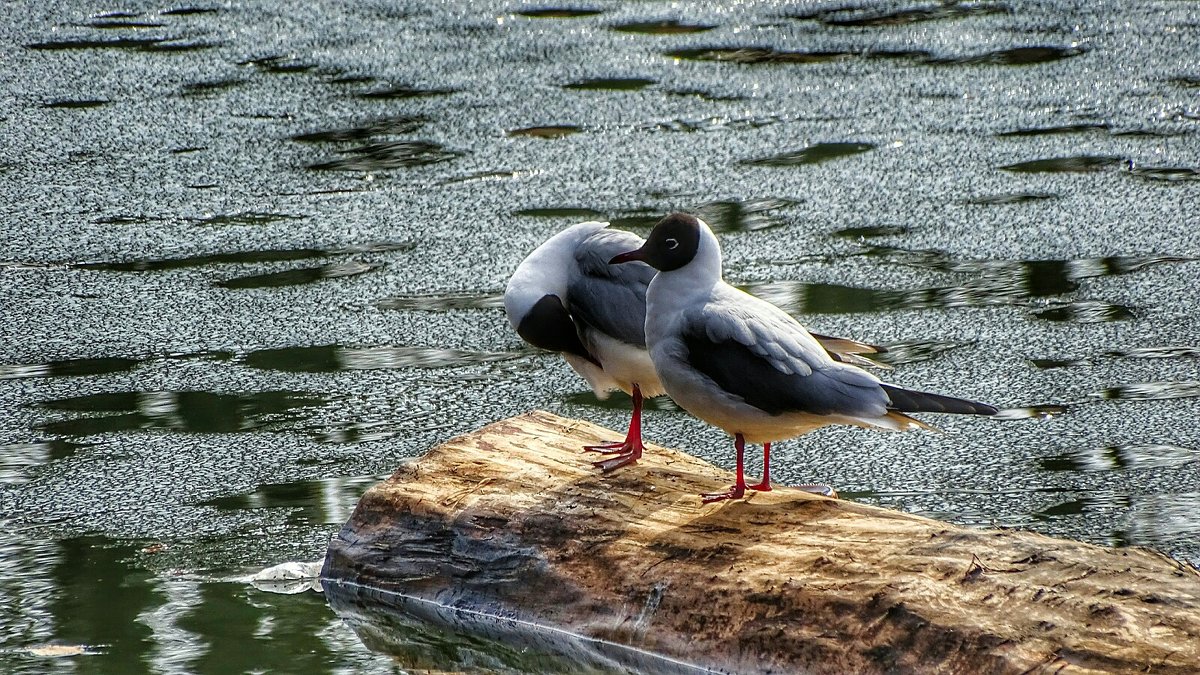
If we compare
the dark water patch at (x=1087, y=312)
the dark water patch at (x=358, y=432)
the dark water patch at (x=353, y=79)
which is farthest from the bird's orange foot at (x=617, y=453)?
the dark water patch at (x=353, y=79)

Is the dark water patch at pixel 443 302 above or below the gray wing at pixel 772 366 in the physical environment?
below

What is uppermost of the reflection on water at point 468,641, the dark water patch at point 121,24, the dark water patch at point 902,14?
the dark water patch at point 121,24

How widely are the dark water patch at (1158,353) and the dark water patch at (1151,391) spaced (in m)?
0.23

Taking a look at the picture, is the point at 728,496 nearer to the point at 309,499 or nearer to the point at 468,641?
the point at 468,641

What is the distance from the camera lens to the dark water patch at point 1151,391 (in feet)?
16.6

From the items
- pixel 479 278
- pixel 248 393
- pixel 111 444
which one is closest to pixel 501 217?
pixel 479 278

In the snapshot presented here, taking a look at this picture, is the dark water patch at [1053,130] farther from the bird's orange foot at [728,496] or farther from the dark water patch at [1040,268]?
the bird's orange foot at [728,496]

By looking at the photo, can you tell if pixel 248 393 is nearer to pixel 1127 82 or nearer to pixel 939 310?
pixel 939 310

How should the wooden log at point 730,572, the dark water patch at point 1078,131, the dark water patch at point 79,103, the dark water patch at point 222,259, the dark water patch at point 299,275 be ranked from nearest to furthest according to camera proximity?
the wooden log at point 730,572, the dark water patch at point 299,275, the dark water patch at point 222,259, the dark water patch at point 1078,131, the dark water patch at point 79,103

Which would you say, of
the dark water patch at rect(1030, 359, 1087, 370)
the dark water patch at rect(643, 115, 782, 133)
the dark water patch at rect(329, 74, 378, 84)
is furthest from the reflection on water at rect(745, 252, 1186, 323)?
the dark water patch at rect(329, 74, 378, 84)

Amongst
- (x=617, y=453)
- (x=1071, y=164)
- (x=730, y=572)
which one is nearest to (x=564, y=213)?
(x=1071, y=164)

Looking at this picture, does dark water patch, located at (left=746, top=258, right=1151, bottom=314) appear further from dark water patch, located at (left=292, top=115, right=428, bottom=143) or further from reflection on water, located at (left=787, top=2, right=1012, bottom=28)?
reflection on water, located at (left=787, top=2, right=1012, bottom=28)

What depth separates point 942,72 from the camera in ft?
30.2

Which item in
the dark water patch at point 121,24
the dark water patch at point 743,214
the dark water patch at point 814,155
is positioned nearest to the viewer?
the dark water patch at point 743,214
